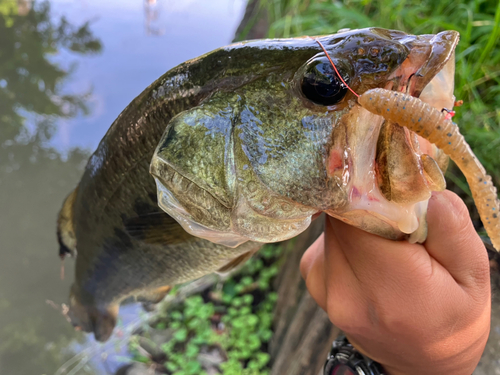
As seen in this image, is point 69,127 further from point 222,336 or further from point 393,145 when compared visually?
point 393,145

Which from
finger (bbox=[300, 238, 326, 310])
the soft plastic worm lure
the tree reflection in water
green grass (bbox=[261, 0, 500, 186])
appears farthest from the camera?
the tree reflection in water

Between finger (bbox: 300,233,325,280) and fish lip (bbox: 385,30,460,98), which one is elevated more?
fish lip (bbox: 385,30,460,98)

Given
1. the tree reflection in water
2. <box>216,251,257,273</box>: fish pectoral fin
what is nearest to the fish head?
<box>216,251,257,273</box>: fish pectoral fin

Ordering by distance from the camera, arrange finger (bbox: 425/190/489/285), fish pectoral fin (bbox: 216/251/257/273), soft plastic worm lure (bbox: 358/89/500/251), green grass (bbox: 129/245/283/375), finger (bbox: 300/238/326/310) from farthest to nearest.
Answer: green grass (bbox: 129/245/283/375) → fish pectoral fin (bbox: 216/251/257/273) → finger (bbox: 300/238/326/310) → finger (bbox: 425/190/489/285) → soft plastic worm lure (bbox: 358/89/500/251)

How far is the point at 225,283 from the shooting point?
228cm

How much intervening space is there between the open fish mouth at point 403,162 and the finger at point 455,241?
30 millimetres

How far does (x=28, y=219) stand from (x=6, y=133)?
2.85 feet

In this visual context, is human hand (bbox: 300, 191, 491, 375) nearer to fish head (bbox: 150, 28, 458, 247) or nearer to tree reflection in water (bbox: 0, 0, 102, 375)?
fish head (bbox: 150, 28, 458, 247)

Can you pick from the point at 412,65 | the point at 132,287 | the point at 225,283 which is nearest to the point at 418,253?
the point at 412,65

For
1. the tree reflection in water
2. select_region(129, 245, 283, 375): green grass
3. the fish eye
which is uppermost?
the fish eye

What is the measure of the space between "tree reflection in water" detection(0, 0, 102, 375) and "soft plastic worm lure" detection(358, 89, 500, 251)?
2818 mm

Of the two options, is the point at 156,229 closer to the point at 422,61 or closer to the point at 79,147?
the point at 422,61

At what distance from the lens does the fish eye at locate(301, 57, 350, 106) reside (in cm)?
47

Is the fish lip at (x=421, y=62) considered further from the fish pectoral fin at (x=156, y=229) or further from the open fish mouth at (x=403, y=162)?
the fish pectoral fin at (x=156, y=229)
